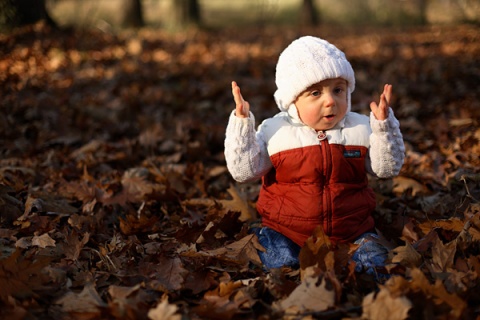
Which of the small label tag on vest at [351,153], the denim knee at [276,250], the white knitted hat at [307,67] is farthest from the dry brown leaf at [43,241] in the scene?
the small label tag on vest at [351,153]

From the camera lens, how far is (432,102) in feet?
20.5

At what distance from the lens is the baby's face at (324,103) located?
8.79 feet

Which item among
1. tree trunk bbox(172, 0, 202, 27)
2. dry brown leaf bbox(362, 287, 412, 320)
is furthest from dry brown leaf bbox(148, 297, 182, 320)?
tree trunk bbox(172, 0, 202, 27)

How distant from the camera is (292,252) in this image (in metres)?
2.79

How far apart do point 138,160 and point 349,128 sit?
2.46 meters

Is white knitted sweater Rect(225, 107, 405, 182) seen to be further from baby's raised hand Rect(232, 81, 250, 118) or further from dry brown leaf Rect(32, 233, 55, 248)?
dry brown leaf Rect(32, 233, 55, 248)

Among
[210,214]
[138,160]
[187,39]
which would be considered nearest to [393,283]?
[210,214]

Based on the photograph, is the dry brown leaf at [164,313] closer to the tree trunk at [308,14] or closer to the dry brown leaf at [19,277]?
the dry brown leaf at [19,277]

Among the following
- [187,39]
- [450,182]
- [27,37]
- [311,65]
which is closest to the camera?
[311,65]

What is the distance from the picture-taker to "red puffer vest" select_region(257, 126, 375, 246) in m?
2.73

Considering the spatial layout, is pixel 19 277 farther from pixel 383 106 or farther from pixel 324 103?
Answer: pixel 383 106

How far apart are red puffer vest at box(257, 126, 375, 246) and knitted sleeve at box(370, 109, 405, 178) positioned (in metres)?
0.07

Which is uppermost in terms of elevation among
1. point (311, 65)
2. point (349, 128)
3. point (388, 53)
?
point (311, 65)

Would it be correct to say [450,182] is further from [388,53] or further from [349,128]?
[388,53]
